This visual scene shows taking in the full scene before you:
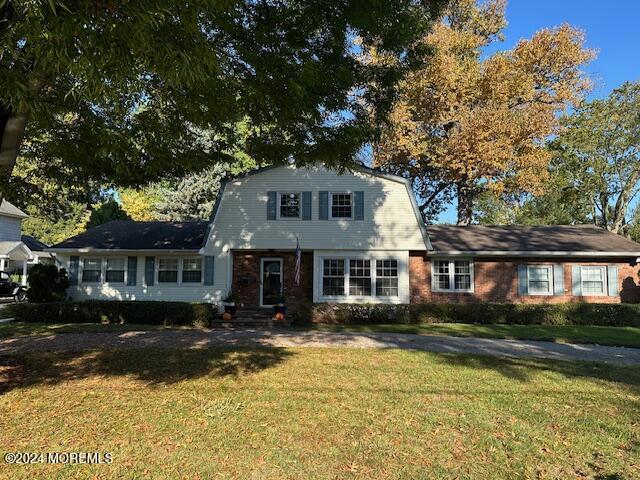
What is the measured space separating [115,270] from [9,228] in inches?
669

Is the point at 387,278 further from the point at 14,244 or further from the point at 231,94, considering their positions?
the point at 14,244

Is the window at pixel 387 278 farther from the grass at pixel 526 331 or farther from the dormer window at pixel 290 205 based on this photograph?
the dormer window at pixel 290 205

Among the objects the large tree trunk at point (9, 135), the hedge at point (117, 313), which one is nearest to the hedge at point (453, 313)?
the hedge at point (117, 313)

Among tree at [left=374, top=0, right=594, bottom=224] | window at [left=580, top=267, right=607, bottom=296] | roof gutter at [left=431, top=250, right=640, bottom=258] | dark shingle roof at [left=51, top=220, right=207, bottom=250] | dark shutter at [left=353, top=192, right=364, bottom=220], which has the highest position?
tree at [left=374, top=0, right=594, bottom=224]

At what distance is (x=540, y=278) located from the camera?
19406mm

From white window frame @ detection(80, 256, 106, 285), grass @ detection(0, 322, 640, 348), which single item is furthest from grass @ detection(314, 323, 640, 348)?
white window frame @ detection(80, 256, 106, 285)

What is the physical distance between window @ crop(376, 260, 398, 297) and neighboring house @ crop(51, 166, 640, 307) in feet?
0.13

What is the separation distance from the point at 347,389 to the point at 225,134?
5.14 metres

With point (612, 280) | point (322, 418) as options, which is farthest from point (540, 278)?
point (322, 418)

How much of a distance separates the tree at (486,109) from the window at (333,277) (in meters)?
8.92

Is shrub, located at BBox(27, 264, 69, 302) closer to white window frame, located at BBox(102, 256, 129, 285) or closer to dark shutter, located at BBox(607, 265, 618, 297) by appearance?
white window frame, located at BBox(102, 256, 129, 285)

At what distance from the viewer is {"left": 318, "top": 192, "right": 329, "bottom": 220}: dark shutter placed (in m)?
18.8

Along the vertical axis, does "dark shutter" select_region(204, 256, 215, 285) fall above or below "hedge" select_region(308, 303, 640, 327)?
above

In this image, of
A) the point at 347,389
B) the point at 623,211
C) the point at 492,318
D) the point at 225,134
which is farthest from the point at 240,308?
the point at 623,211
